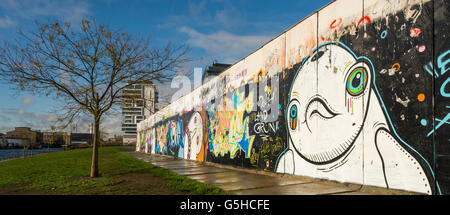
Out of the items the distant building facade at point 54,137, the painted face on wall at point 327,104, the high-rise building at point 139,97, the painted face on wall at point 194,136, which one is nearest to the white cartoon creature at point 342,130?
the painted face on wall at point 327,104

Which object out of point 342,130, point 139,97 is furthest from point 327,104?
point 139,97

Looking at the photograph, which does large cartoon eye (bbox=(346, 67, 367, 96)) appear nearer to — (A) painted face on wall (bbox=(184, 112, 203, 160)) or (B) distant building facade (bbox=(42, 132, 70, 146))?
(B) distant building facade (bbox=(42, 132, 70, 146))

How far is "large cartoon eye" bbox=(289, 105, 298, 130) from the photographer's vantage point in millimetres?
7922

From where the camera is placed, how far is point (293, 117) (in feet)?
26.3

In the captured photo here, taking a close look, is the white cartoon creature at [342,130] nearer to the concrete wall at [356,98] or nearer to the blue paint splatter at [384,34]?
the concrete wall at [356,98]

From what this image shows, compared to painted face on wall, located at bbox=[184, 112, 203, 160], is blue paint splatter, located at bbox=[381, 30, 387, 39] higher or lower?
higher

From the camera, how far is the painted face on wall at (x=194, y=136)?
16.3m

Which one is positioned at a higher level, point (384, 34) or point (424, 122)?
point (384, 34)

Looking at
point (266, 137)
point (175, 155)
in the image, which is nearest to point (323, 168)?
point (266, 137)

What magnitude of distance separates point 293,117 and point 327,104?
143cm

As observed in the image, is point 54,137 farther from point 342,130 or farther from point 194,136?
point 342,130

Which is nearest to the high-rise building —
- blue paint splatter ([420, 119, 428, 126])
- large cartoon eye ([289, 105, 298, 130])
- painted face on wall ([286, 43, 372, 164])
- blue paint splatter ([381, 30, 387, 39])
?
large cartoon eye ([289, 105, 298, 130])

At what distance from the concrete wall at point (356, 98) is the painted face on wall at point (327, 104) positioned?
0.08 ft

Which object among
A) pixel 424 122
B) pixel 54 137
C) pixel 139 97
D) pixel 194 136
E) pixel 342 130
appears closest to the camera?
pixel 424 122
